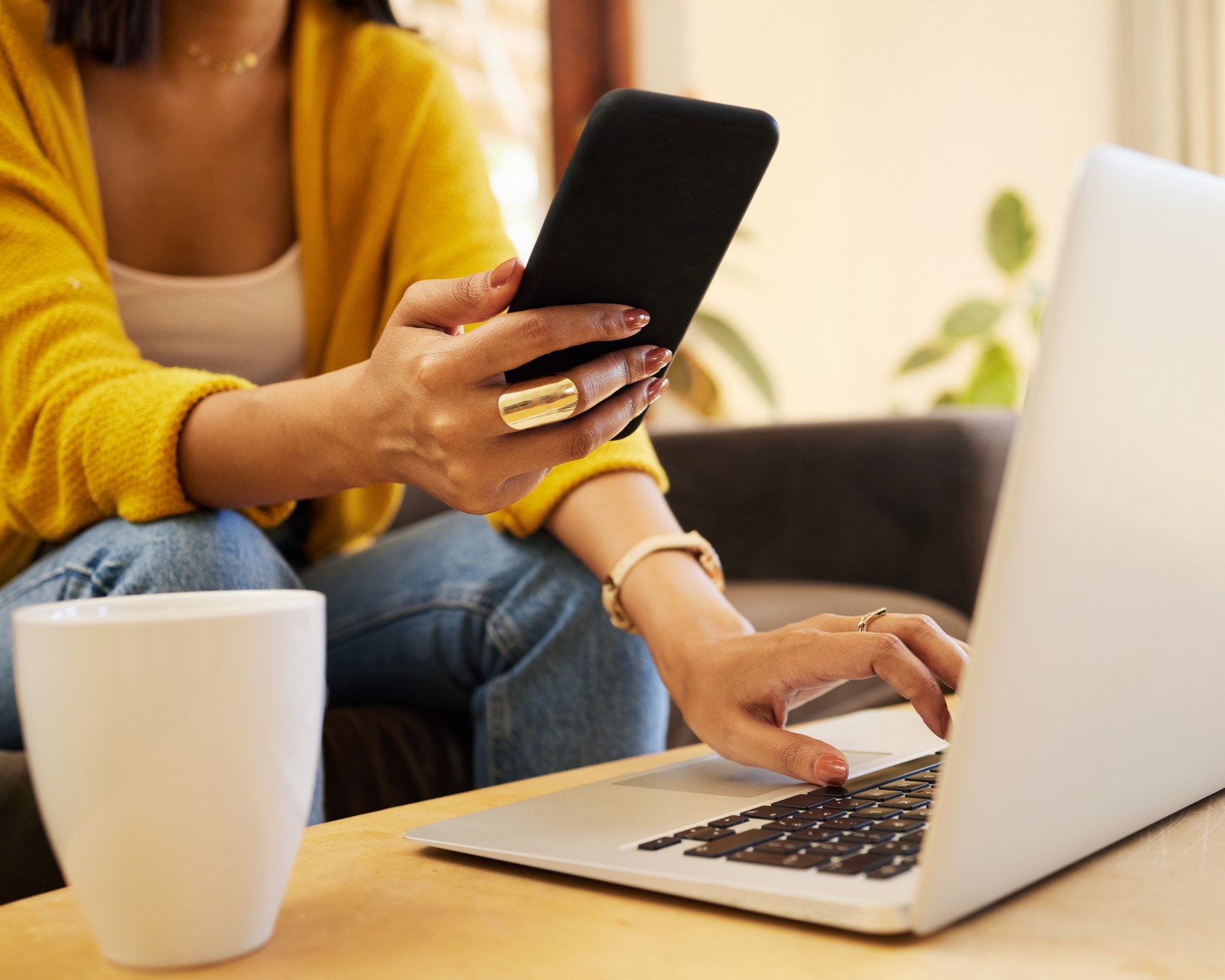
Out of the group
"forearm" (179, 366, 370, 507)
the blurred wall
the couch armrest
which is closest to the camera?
"forearm" (179, 366, 370, 507)

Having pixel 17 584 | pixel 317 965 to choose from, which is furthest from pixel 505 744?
pixel 317 965

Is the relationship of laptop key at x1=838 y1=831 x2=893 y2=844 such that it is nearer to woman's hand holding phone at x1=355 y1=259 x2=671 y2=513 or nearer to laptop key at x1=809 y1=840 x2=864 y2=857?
laptop key at x1=809 y1=840 x2=864 y2=857

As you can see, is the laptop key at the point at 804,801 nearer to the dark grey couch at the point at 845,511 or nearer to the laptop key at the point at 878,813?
the laptop key at the point at 878,813

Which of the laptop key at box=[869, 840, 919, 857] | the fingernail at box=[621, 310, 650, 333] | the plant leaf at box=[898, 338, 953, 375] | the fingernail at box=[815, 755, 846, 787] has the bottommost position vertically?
the plant leaf at box=[898, 338, 953, 375]

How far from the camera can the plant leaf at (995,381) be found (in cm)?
256

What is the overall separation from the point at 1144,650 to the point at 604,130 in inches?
11.0

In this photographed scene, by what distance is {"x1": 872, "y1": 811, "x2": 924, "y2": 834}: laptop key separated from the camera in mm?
374

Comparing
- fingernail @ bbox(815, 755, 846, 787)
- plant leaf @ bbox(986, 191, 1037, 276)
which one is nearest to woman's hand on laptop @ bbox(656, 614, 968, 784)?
fingernail @ bbox(815, 755, 846, 787)

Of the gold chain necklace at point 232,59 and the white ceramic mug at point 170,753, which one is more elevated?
the gold chain necklace at point 232,59

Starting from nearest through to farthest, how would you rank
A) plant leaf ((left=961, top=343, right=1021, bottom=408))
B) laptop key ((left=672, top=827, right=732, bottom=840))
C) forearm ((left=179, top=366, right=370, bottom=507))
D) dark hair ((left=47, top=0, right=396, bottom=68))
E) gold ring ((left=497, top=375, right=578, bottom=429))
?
laptop key ((left=672, top=827, right=732, bottom=840)) < gold ring ((left=497, top=375, right=578, bottom=429)) < forearm ((left=179, top=366, right=370, bottom=507)) < dark hair ((left=47, top=0, right=396, bottom=68)) < plant leaf ((left=961, top=343, right=1021, bottom=408))

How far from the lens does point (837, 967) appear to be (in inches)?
11.7

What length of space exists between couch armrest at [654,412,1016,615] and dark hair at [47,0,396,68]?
1.00 meters

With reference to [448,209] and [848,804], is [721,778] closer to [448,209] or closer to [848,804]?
[848,804]

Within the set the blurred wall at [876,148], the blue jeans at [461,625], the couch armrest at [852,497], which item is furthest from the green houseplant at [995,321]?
the blue jeans at [461,625]
